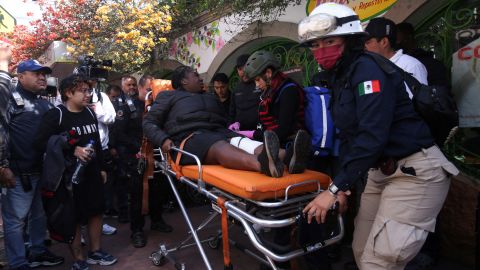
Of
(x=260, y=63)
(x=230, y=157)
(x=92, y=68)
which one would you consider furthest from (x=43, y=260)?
(x=260, y=63)

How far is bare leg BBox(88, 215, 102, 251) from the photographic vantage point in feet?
11.4

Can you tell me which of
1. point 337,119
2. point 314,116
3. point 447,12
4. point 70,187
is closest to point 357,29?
point 337,119

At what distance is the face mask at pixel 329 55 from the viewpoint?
2.04 meters

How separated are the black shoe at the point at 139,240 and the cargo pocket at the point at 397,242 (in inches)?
116

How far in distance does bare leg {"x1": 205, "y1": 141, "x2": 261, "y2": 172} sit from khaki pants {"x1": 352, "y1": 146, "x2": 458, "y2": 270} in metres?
0.88

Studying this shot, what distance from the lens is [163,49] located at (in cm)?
883

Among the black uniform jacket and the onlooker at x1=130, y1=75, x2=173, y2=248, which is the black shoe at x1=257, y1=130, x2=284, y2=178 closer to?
the black uniform jacket

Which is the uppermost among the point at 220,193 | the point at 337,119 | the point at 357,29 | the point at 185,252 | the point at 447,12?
the point at 447,12

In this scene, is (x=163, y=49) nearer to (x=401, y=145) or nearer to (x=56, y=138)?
(x=56, y=138)

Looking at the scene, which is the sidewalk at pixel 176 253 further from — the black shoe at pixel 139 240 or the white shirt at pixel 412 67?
the white shirt at pixel 412 67

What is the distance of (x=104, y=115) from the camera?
14.5 ft

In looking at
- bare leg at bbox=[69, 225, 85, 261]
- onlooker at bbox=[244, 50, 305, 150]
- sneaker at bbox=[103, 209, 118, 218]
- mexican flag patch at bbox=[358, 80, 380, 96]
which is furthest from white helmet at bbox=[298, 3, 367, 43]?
sneaker at bbox=[103, 209, 118, 218]

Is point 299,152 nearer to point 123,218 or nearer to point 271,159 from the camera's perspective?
point 271,159

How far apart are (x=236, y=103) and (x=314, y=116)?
5.37 ft
